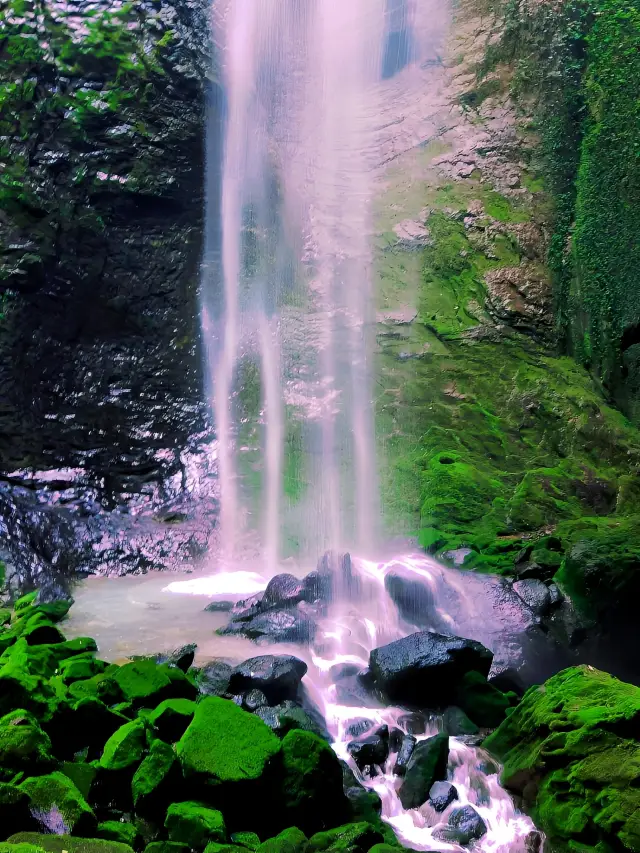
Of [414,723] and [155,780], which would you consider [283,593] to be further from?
[155,780]

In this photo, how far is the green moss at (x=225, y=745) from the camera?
4.25 m

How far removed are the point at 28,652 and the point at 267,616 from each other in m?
3.13

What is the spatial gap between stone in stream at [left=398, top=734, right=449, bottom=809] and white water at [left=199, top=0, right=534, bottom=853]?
15.0 feet

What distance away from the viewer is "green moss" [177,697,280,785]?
4254 millimetres

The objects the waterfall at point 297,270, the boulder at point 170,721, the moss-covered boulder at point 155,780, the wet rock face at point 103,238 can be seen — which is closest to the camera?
the moss-covered boulder at point 155,780

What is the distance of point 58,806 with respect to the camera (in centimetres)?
361

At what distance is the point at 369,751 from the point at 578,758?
161cm

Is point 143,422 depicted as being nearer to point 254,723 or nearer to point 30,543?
point 30,543

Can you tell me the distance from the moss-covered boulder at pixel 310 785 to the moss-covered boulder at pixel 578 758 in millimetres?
1478

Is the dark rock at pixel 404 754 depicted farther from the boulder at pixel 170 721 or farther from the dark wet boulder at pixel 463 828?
the boulder at pixel 170 721

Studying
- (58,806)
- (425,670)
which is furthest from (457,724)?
(58,806)

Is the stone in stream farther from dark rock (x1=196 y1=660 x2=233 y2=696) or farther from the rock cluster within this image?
dark rock (x1=196 y1=660 x2=233 y2=696)

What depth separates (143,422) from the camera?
12.5 m

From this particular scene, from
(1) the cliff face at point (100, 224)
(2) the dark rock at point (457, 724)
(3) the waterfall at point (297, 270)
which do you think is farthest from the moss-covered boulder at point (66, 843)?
(1) the cliff face at point (100, 224)
